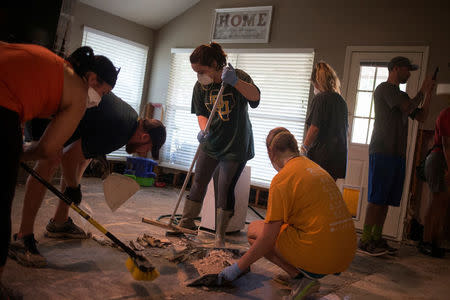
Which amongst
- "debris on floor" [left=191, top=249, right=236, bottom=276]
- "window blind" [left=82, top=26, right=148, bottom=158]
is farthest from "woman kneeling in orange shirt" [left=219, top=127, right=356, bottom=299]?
"window blind" [left=82, top=26, right=148, bottom=158]

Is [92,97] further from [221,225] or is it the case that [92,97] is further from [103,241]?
[221,225]

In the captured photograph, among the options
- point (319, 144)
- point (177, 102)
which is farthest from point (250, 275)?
point (177, 102)

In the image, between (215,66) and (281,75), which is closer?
(215,66)

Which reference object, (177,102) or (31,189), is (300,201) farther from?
(177,102)

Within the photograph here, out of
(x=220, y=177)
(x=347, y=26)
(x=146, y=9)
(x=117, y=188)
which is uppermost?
(x=146, y=9)

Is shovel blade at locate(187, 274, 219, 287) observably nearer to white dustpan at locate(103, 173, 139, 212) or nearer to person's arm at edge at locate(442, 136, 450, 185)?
white dustpan at locate(103, 173, 139, 212)

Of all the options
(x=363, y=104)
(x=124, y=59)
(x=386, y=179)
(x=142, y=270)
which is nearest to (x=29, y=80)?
(x=142, y=270)

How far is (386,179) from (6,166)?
9.42 ft

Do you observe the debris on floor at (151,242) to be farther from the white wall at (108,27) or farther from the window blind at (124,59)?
the white wall at (108,27)

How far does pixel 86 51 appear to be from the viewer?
1702mm

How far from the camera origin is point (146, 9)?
6008mm

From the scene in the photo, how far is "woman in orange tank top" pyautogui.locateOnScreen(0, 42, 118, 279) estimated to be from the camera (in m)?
1.35

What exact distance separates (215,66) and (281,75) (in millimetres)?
2857

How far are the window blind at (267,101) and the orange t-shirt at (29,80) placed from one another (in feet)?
13.4
